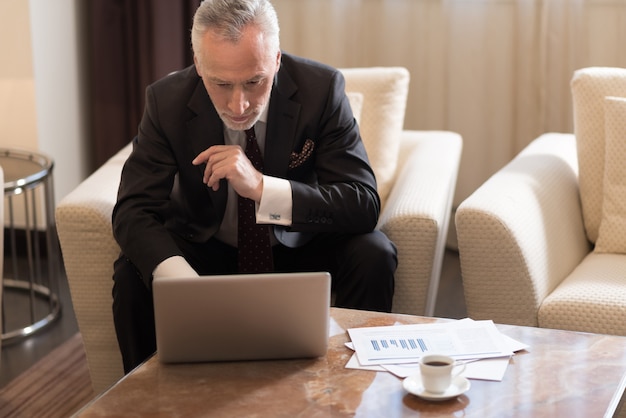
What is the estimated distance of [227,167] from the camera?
215 centimetres

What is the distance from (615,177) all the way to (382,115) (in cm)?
68

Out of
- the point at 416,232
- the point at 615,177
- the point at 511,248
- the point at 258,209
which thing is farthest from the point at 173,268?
the point at 615,177

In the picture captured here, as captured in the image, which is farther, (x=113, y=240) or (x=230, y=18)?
(x=113, y=240)

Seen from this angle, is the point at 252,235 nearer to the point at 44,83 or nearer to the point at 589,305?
the point at 589,305

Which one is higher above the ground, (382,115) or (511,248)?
(382,115)

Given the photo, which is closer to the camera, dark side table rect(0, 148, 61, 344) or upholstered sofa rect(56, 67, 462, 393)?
upholstered sofa rect(56, 67, 462, 393)

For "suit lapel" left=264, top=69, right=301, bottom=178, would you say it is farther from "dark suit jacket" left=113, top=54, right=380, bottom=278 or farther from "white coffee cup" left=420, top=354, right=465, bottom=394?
"white coffee cup" left=420, top=354, right=465, bottom=394

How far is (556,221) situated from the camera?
2574 millimetres

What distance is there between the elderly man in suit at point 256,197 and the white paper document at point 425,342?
20.0 inches

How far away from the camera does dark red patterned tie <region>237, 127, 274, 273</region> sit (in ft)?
7.94

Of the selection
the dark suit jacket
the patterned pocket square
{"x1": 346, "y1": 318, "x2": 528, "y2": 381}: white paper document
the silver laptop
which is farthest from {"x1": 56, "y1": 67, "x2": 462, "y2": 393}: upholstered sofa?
the silver laptop

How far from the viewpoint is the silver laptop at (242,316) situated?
67.2 inches

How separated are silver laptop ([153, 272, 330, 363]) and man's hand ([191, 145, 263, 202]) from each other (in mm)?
473

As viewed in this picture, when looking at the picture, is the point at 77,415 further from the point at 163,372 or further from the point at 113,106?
the point at 113,106
